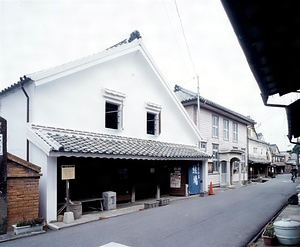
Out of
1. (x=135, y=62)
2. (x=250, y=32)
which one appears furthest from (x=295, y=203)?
(x=250, y=32)

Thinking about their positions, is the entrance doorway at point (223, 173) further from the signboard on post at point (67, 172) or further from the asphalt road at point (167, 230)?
the signboard on post at point (67, 172)

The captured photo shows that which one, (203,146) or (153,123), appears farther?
(203,146)

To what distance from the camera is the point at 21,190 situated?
8719mm

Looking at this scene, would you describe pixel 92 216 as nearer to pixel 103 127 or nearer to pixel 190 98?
pixel 103 127

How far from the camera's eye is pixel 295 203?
13.2 meters

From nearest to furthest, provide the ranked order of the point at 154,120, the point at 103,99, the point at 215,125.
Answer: the point at 103,99, the point at 154,120, the point at 215,125

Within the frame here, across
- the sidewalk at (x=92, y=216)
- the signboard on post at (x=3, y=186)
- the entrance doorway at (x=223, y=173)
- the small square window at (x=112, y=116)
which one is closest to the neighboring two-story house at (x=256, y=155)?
the entrance doorway at (x=223, y=173)

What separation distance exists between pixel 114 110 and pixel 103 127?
1.43 m

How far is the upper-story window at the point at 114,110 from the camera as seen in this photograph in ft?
44.3

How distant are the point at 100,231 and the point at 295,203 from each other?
9879 millimetres

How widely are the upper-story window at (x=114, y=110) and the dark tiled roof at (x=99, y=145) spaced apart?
825 mm

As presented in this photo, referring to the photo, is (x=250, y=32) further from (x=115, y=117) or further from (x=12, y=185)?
(x=115, y=117)

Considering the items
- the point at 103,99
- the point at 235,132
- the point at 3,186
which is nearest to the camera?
the point at 3,186

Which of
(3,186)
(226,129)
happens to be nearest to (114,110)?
(3,186)
